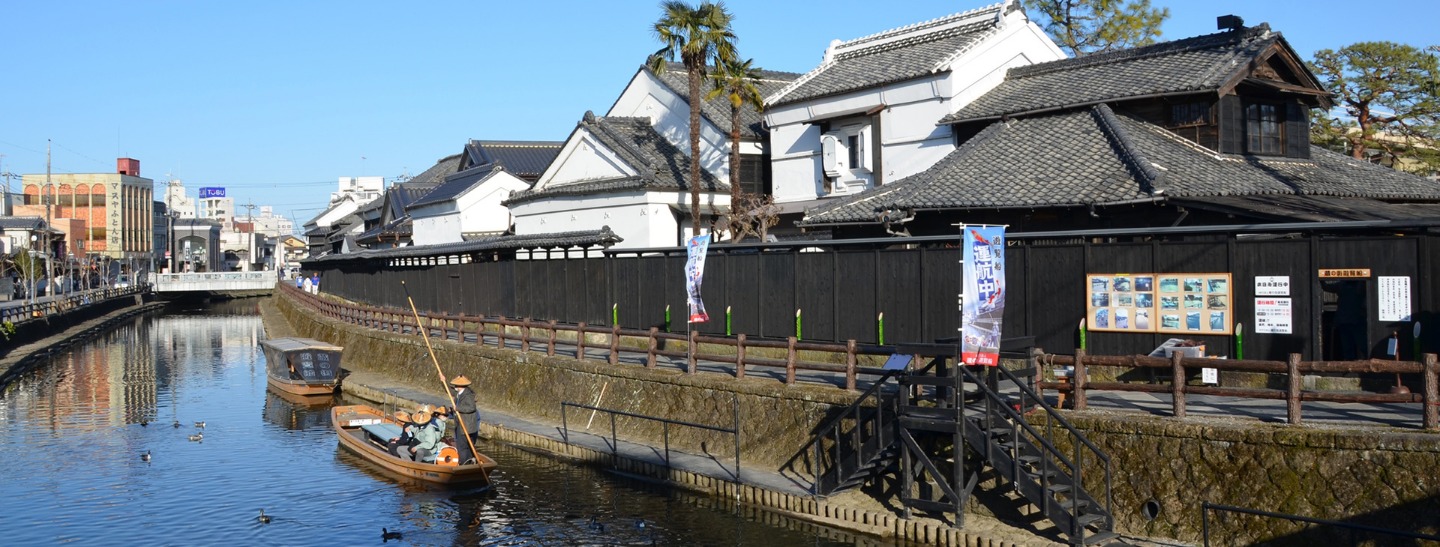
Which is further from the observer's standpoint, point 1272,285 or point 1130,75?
point 1130,75

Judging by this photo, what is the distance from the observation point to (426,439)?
22.6 meters

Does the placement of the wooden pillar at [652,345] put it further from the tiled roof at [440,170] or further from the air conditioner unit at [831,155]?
the tiled roof at [440,170]

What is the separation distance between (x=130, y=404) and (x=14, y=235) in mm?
71379

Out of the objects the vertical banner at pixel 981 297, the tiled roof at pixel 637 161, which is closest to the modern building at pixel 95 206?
the tiled roof at pixel 637 161

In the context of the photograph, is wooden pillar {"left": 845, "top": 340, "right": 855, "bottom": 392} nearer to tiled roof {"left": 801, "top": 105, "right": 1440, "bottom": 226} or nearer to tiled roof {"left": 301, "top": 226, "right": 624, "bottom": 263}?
tiled roof {"left": 801, "top": 105, "right": 1440, "bottom": 226}

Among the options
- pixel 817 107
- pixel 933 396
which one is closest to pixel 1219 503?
pixel 933 396

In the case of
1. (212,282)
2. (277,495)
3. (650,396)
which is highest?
(212,282)

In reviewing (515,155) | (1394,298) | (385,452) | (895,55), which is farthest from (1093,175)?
(515,155)

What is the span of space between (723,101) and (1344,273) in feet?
92.3

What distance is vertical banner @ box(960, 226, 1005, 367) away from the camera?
50.7ft

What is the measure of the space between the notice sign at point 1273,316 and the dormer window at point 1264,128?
10.3 m

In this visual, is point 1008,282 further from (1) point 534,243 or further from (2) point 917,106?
(1) point 534,243

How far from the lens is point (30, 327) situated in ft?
168

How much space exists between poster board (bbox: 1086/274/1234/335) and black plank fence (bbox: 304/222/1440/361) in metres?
0.14
